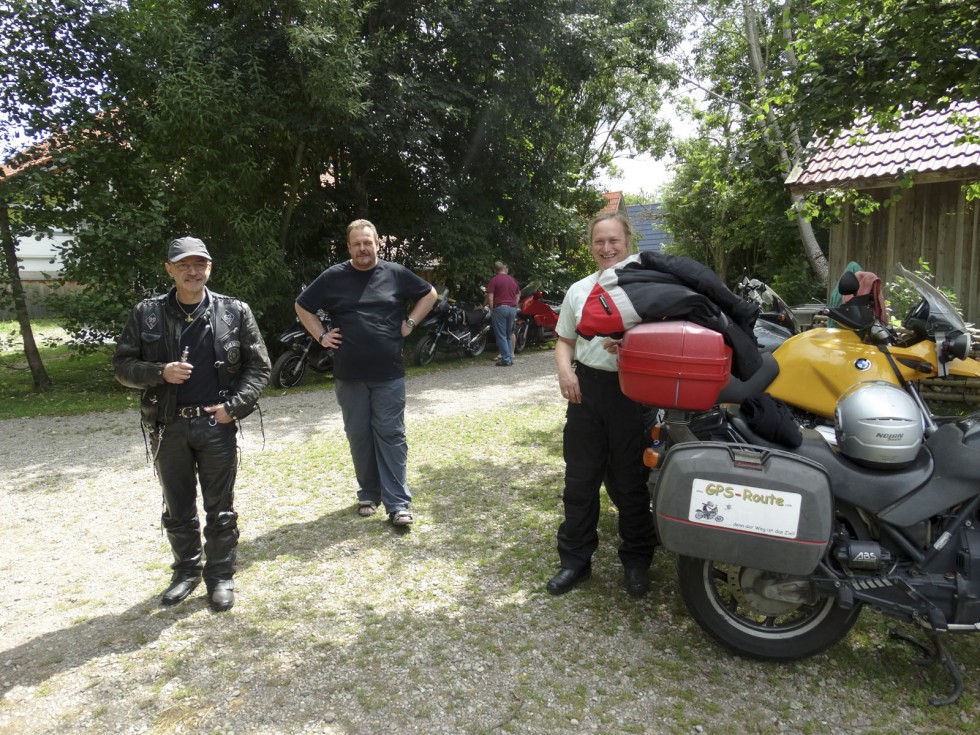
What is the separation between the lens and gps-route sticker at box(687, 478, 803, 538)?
8.06 feet

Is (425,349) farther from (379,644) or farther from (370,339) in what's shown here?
(379,644)

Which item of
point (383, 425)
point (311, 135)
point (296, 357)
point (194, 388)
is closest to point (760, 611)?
point (383, 425)

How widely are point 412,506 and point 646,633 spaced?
212 cm

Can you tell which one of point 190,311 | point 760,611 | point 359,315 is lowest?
point 760,611

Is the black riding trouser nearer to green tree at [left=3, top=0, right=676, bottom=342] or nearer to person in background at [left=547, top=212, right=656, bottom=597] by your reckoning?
person in background at [left=547, top=212, right=656, bottom=597]

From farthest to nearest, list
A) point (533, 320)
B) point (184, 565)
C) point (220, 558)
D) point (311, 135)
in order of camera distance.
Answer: point (533, 320) < point (311, 135) < point (184, 565) < point (220, 558)

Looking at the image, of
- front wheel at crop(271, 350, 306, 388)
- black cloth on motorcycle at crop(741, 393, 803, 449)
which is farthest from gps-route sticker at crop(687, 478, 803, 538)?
front wheel at crop(271, 350, 306, 388)

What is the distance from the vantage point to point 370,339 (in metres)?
4.20

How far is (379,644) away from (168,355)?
1.67 meters

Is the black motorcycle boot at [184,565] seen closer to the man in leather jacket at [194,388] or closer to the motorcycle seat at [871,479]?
the man in leather jacket at [194,388]

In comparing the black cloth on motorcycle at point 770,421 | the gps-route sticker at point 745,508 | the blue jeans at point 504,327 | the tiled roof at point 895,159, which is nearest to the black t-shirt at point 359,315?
the black cloth on motorcycle at point 770,421

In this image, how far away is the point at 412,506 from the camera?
480 cm

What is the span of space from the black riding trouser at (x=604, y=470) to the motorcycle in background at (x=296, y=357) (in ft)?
21.8

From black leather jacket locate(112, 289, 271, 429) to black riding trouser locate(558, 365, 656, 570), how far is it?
1558mm
